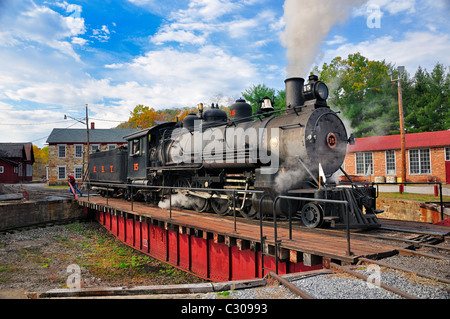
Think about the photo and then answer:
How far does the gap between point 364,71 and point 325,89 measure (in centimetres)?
3128

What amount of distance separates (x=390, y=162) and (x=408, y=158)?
1236 mm

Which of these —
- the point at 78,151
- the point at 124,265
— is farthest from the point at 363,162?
the point at 78,151

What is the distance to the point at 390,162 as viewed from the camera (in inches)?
898

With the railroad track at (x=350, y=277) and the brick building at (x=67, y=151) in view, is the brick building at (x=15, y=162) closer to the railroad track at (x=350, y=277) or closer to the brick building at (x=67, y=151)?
the brick building at (x=67, y=151)

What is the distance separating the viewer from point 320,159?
7406mm

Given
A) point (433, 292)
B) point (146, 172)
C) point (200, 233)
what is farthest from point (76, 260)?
point (433, 292)

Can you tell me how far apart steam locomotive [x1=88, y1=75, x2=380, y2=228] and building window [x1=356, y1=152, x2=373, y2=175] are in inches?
644

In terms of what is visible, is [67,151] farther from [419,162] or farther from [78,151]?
[419,162]

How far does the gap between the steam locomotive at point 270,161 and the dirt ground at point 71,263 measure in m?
2.52

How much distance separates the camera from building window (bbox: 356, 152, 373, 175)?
2391cm

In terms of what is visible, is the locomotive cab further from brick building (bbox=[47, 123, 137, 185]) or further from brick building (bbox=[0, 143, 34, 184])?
brick building (bbox=[0, 143, 34, 184])
